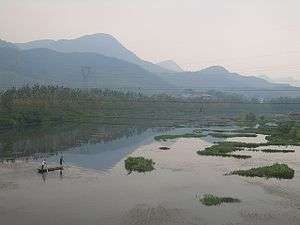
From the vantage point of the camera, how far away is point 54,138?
3450 inches

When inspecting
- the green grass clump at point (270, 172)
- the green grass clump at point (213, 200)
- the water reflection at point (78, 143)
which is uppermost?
the green grass clump at point (270, 172)

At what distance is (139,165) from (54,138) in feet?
125

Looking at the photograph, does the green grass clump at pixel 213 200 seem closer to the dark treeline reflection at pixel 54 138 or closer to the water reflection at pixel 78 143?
the water reflection at pixel 78 143

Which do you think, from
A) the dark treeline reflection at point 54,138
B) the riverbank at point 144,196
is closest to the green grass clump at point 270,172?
the riverbank at point 144,196

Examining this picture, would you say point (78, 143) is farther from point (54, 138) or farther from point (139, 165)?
point (139, 165)

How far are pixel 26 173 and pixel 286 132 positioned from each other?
63644 millimetres

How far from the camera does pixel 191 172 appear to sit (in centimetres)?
5203

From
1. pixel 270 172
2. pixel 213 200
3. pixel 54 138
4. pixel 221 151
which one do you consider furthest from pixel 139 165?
pixel 54 138

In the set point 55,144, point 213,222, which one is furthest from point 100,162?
point 213,222

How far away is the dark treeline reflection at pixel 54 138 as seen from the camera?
2728 inches

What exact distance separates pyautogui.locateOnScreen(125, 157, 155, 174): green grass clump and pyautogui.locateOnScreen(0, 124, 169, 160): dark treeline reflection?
1591 centimetres

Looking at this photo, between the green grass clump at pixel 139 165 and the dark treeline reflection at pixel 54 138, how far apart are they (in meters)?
15.9

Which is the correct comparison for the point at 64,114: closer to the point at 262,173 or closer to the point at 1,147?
the point at 1,147

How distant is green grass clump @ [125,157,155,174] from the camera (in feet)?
173
